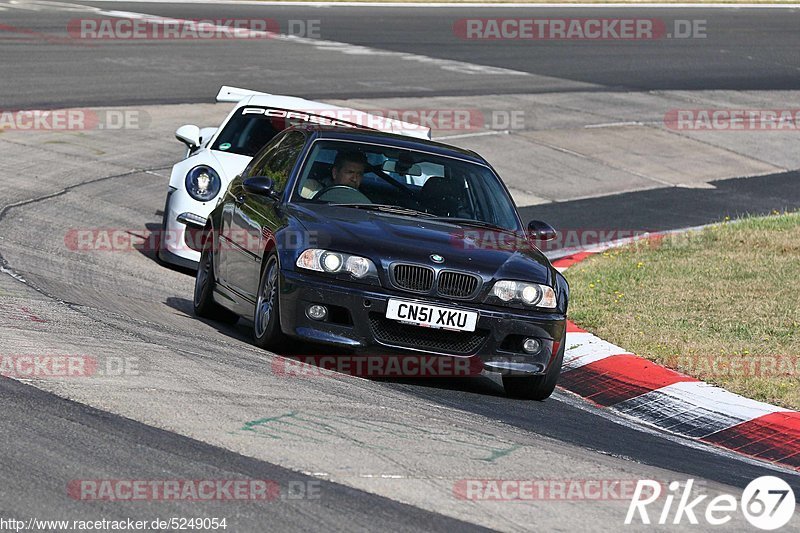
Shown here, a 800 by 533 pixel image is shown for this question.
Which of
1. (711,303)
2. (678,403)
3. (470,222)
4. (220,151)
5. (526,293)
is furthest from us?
(220,151)

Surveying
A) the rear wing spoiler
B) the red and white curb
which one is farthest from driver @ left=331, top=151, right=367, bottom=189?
the rear wing spoiler

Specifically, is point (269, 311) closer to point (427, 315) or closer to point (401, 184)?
point (427, 315)

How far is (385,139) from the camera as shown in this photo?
9312 millimetres

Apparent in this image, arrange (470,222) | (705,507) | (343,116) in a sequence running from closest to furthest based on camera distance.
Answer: (705,507) < (470,222) < (343,116)

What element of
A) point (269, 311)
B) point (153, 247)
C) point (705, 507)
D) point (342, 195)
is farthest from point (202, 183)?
point (705, 507)

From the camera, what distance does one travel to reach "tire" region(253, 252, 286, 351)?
8.16 meters

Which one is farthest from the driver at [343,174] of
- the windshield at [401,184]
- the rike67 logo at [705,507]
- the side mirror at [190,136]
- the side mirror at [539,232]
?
the side mirror at [190,136]

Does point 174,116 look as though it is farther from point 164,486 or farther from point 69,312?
point 164,486

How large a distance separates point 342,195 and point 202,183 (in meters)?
3.30

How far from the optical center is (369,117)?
12711 mm

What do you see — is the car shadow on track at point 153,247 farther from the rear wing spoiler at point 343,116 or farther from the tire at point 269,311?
the tire at point 269,311

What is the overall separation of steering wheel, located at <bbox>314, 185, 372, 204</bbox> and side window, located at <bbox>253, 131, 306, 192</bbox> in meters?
0.30

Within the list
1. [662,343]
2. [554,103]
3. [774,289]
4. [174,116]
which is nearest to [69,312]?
[662,343]

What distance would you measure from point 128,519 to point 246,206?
4.60 m
